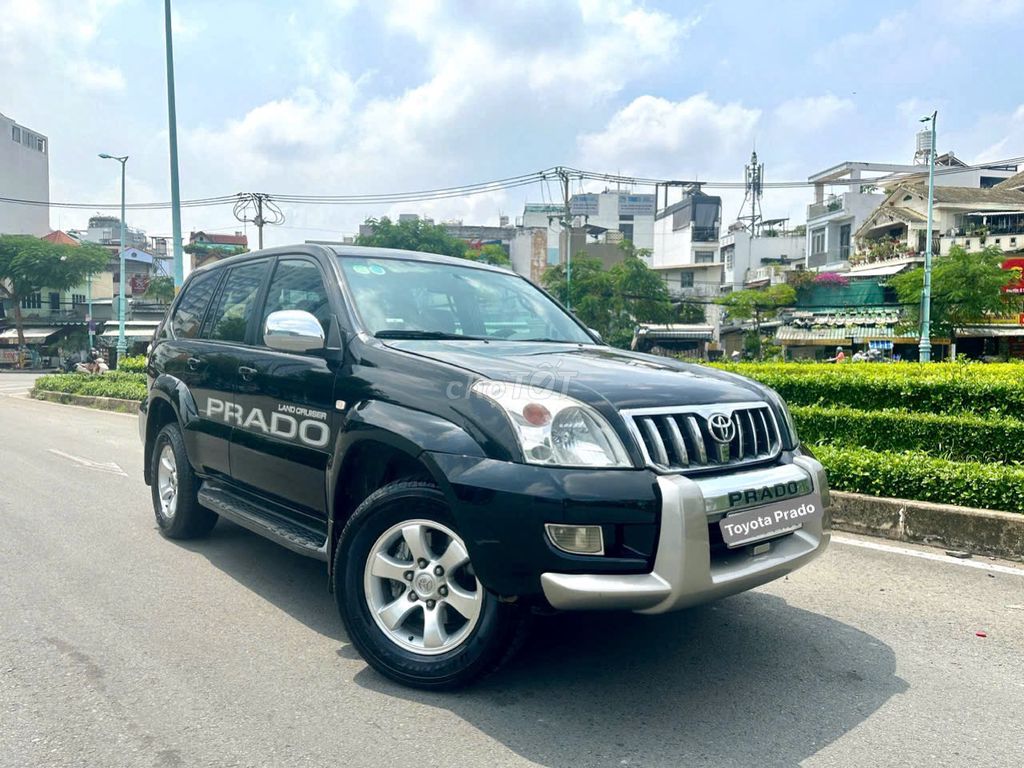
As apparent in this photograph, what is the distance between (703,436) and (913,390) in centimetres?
623

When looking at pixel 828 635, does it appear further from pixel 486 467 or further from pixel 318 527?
pixel 318 527

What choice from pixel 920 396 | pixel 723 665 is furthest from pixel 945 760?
pixel 920 396

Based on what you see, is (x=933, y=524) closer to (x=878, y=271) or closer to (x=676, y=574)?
(x=676, y=574)

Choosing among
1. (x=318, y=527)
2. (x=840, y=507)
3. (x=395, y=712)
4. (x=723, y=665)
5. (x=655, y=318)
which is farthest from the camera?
(x=655, y=318)

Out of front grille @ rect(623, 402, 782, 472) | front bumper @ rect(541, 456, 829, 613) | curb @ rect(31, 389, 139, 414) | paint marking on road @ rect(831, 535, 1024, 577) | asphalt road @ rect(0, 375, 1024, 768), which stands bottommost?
curb @ rect(31, 389, 139, 414)

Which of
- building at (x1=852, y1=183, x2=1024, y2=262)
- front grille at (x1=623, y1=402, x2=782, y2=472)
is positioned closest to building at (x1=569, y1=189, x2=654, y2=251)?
building at (x1=852, y1=183, x2=1024, y2=262)

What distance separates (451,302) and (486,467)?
1548 millimetres

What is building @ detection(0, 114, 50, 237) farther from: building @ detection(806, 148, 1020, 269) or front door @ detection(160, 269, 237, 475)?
front door @ detection(160, 269, 237, 475)

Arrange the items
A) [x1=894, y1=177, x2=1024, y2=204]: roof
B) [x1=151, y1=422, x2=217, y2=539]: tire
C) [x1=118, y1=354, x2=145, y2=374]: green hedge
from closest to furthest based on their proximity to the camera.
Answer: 1. [x1=151, y1=422, x2=217, y2=539]: tire
2. [x1=118, y1=354, x2=145, y2=374]: green hedge
3. [x1=894, y1=177, x2=1024, y2=204]: roof

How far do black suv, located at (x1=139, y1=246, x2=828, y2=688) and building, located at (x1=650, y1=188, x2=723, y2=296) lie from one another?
5220 cm

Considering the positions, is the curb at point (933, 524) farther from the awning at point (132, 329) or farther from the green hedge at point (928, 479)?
the awning at point (132, 329)

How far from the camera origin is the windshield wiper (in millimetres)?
3756

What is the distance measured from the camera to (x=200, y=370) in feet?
16.0

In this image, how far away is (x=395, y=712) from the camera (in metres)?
3.03
